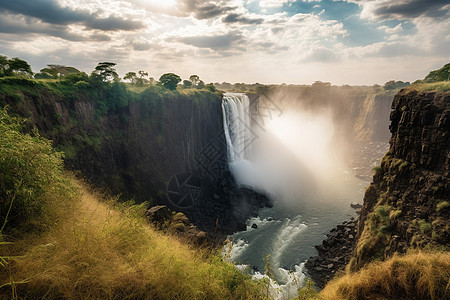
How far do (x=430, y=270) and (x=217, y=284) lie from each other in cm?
647

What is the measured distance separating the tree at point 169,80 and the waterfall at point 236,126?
378 inches

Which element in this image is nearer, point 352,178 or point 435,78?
point 435,78

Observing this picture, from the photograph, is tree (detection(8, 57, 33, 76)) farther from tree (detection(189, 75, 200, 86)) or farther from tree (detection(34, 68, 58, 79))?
tree (detection(189, 75, 200, 86))

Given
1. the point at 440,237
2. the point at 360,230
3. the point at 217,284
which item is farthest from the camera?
the point at 360,230

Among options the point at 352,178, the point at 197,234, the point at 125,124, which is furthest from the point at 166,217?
the point at 352,178

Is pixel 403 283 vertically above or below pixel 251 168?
above

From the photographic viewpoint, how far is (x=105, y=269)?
491cm

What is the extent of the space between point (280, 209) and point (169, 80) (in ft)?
82.0

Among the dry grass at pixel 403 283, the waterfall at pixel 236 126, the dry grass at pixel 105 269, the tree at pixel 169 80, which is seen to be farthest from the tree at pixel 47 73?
the dry grass at pixel 403 283

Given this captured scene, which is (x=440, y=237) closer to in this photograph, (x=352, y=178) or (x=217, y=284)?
(x=217, y=284)

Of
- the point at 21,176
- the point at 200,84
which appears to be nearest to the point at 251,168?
the point at 200,84

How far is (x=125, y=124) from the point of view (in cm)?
2447

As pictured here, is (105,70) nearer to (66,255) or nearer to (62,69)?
(62,69)

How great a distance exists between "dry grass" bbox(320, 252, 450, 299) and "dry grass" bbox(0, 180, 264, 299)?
3.04 meters
